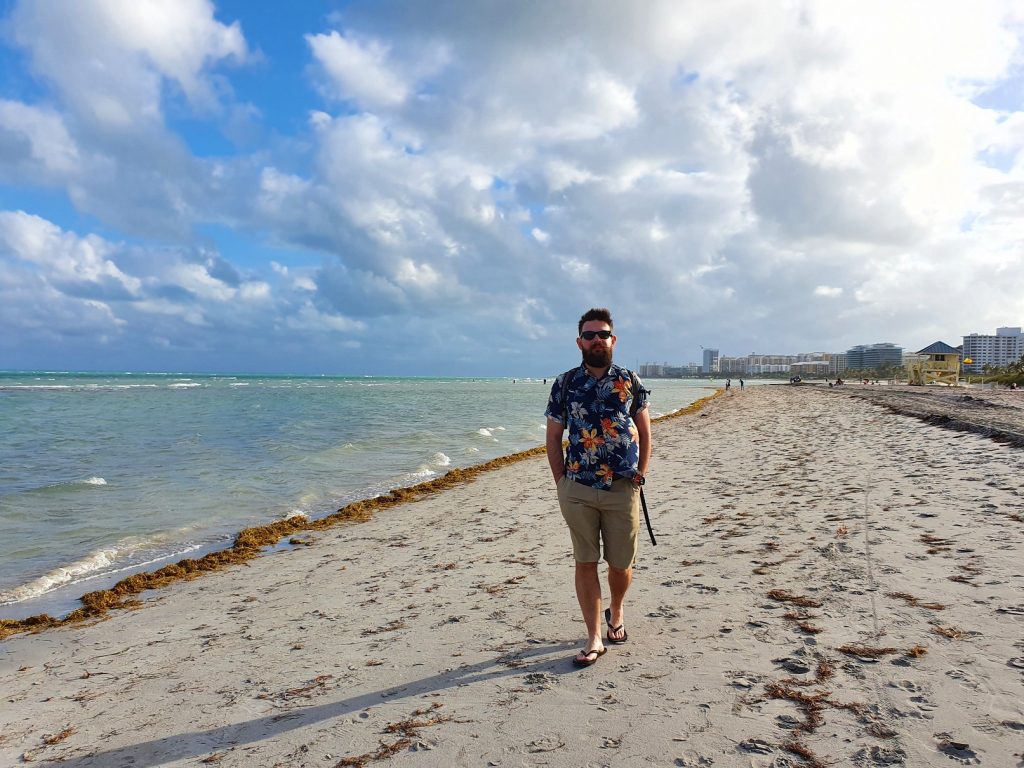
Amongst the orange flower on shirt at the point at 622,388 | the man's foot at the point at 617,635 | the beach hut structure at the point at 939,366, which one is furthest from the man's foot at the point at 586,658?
the beach hut structure at the point at 939,366

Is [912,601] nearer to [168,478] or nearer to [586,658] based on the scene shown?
[586,658]

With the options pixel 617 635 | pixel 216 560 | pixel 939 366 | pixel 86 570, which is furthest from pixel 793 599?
pixel 939 366

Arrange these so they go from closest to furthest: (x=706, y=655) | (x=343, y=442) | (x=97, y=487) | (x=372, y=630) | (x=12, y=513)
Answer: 1. (x=706, y=655)
2. (x=372, y=630)
3. (x=12, y=513)
4. (x=97, y=487)
5. (x=343, y=442)

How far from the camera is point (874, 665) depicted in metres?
3.46

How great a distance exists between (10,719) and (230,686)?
140cm

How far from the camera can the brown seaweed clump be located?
5869mm

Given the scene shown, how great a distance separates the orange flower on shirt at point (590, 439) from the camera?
12.3 ft

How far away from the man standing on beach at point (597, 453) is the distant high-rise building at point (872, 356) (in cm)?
17138

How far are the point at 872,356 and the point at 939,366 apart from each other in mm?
125503

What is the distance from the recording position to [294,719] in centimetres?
346

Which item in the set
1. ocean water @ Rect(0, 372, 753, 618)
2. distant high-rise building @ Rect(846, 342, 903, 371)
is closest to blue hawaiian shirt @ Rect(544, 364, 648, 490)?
ocean water @ Rect(0, 372, 753, 618)

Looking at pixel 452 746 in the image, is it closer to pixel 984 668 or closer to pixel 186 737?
pixel 186 737

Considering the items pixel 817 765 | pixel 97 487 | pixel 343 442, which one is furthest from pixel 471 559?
pixel 343 442

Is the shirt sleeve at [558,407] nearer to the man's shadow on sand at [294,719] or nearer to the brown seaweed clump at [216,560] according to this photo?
the man's shadow on sand at [294,719]
